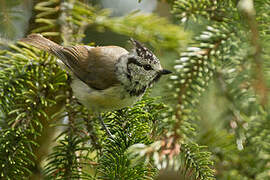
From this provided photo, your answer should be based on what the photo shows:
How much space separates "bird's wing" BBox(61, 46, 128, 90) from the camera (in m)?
2.58

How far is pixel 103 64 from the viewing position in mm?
2674

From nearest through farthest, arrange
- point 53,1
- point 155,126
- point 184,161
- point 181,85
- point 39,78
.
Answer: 1. point 181,85
2. point 184,161
3. point 155,126
4. point 39,78
5. point 53,1

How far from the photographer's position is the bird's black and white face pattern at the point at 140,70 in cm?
234

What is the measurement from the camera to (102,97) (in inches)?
95.9

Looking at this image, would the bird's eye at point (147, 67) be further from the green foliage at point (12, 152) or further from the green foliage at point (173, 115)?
the green foliage at point (12, 152)

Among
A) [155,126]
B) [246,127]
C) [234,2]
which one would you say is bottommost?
[155,126]

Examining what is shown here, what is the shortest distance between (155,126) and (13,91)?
2.80ft

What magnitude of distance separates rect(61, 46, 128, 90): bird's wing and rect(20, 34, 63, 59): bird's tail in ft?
0.15

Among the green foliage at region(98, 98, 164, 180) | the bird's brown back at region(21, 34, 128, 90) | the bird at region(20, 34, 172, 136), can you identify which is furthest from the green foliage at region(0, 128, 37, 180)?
the bird's brown back at region(21, 34, 128, 90)

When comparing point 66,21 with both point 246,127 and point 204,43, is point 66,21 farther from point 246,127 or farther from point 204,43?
point 246,127

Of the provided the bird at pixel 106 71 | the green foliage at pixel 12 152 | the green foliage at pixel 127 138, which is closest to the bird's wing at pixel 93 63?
the bird at pixel 106 71

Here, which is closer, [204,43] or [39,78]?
[204,43]

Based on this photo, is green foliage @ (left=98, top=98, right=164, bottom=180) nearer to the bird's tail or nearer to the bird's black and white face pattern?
the bird's black and white face pattern

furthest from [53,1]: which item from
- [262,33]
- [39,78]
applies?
[262,33]
